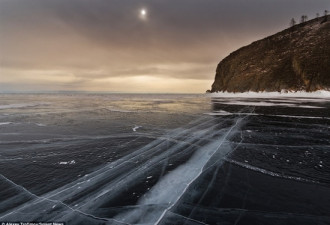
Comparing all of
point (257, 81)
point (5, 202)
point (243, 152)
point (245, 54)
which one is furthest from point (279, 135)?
point (245, 54)

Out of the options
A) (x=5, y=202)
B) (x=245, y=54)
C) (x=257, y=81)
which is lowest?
(x=5, y=202)

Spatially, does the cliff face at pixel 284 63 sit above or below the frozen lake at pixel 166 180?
above

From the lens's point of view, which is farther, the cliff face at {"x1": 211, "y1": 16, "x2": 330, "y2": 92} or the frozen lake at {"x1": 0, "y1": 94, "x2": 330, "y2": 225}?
the cliff face at {"x1": 211, "y1": 16, "x2": 330, "y2": 92}

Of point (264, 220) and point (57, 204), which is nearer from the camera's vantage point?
point (264, 220)

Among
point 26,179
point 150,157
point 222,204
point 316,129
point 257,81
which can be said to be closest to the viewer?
point 222,204

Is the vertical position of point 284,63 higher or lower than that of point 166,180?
higher

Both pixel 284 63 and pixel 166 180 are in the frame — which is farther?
pixel 284 63

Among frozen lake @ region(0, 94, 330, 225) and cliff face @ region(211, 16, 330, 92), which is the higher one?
cliff face @ region(211, 16, 330, 92)

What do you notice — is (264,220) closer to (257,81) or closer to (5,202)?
(5,202)
